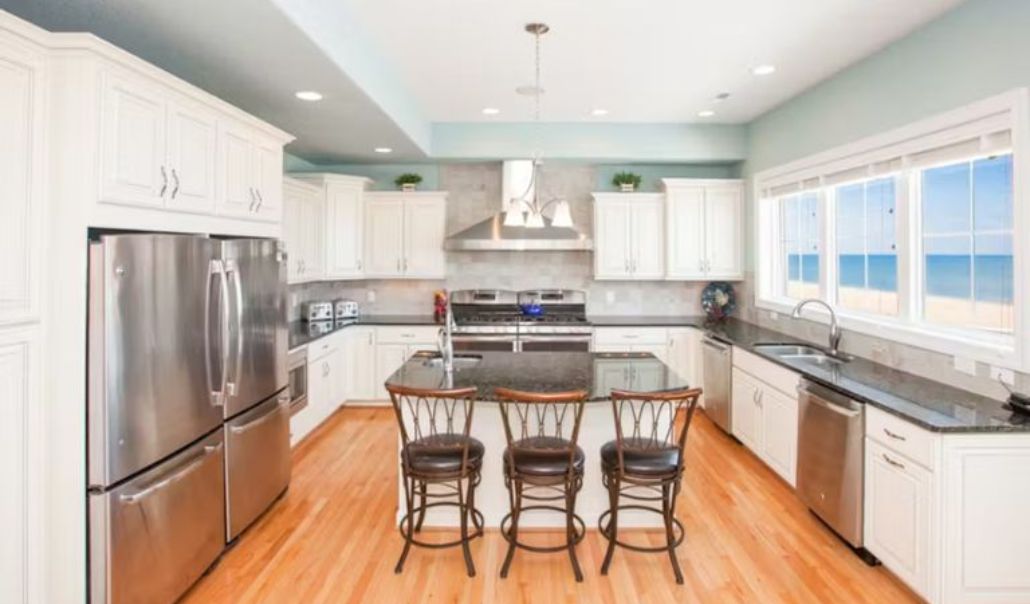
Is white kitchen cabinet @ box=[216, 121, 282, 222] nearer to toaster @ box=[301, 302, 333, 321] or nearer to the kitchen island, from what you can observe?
the kitchen island

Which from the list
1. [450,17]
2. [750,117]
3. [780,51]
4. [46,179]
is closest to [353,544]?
[46,179]

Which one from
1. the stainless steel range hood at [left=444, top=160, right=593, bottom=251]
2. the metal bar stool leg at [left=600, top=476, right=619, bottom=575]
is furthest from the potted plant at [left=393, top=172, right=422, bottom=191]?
the metal bar stool leg at [left=600, top=476, right=619, bottom=575]

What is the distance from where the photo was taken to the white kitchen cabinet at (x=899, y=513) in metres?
2.47

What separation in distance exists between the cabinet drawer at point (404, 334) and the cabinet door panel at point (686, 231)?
8.57 feet

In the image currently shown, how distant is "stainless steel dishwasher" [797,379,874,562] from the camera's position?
9.52ft

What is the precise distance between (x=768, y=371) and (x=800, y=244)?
1.57 meters

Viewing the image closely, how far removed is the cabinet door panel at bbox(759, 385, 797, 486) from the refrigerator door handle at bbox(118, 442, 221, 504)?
3376 millimetres

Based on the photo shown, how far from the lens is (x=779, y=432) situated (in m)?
3.87

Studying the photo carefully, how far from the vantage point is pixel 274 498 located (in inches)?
140

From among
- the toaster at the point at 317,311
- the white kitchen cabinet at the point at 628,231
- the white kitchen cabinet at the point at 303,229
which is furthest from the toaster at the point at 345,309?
the white kitchen cabinet at the point at 628,231

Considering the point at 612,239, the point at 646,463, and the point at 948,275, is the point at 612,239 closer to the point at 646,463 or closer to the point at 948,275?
the point at 948,275

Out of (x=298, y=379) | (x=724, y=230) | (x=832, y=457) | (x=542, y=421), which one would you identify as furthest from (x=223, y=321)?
(x=724, y=230)

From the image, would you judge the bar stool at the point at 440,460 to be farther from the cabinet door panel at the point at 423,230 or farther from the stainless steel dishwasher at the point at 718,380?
the cabinet door panel at the point at 423,230

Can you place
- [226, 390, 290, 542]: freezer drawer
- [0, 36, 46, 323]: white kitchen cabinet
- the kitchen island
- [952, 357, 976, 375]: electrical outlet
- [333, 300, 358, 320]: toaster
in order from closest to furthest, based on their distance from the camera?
[0, 36, 46, 323]: white kitchen cabinet → [952, 357, 976, 375]: electrical outlet → [226, 390, 290, 542]: freezer drawer → the kitchen island → [333, 300, 358, 320]: toaster
